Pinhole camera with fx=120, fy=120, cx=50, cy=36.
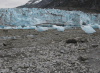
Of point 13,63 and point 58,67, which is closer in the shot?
point 58,67

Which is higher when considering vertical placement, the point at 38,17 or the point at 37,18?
the point at 38,17

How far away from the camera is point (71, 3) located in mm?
32094

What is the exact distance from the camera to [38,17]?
14.5 m

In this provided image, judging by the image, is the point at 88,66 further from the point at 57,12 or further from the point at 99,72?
the point at 57,12

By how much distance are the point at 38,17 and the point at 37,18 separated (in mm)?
176

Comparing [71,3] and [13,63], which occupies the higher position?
[71,3]

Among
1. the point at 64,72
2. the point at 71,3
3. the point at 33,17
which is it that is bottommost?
the point at 64,72

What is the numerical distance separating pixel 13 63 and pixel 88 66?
1365 mm

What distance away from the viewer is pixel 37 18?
47.3 ft

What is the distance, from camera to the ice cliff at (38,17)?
13.6 metres

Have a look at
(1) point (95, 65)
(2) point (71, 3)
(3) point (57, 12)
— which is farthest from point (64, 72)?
(2) point (71, 3)

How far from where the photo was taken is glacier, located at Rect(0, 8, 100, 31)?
13.6m

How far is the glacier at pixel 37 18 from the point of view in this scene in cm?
1362

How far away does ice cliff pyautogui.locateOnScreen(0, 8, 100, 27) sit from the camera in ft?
44.7
